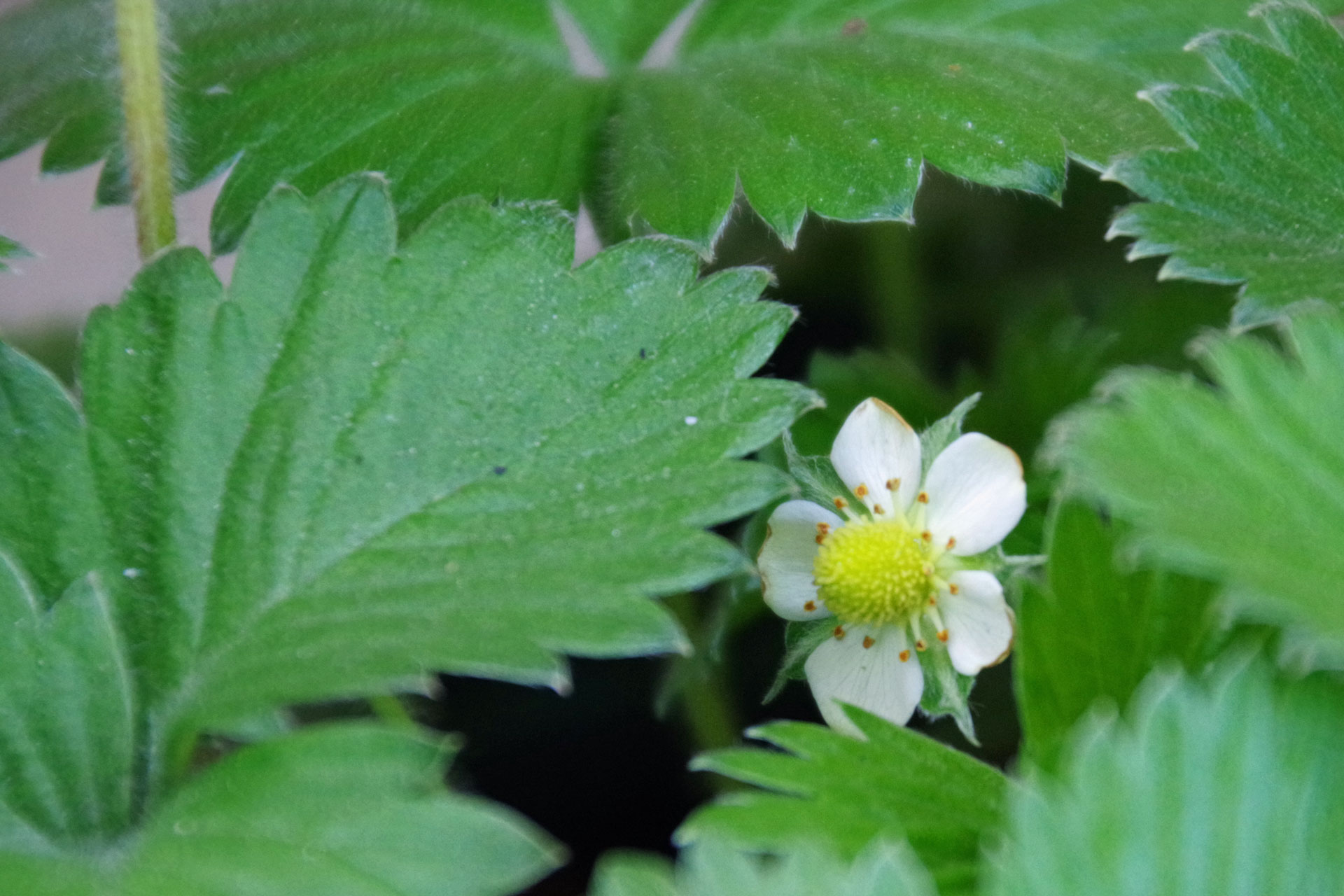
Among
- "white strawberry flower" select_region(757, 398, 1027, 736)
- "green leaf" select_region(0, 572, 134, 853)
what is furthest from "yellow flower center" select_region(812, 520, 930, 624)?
"green leaf" select_region(0, 572, 134, 853)

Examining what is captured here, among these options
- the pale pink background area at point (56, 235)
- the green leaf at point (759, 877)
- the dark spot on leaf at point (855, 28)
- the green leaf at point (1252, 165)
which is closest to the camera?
the green leaf at point (759, 877)

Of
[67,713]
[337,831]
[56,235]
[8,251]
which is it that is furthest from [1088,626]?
[56,235]

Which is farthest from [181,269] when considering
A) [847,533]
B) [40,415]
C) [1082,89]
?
[1082,89]

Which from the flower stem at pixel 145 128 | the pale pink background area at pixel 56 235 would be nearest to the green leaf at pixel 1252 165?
the flower stem at pixel 145 128

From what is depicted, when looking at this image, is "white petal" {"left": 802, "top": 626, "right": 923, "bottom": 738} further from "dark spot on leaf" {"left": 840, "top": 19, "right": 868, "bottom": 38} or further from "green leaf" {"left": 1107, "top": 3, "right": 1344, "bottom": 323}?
"dark spot on leaf" {"left": 840, "top": 19, "right": 868, "bottom": 38}

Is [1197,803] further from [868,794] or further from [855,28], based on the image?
[855,28]

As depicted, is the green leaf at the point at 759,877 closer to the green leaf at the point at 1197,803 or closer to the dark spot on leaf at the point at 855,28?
the green leaf at the point at 1197,803

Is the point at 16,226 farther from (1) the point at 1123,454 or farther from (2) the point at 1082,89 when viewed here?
(1) the point at 1123,454
